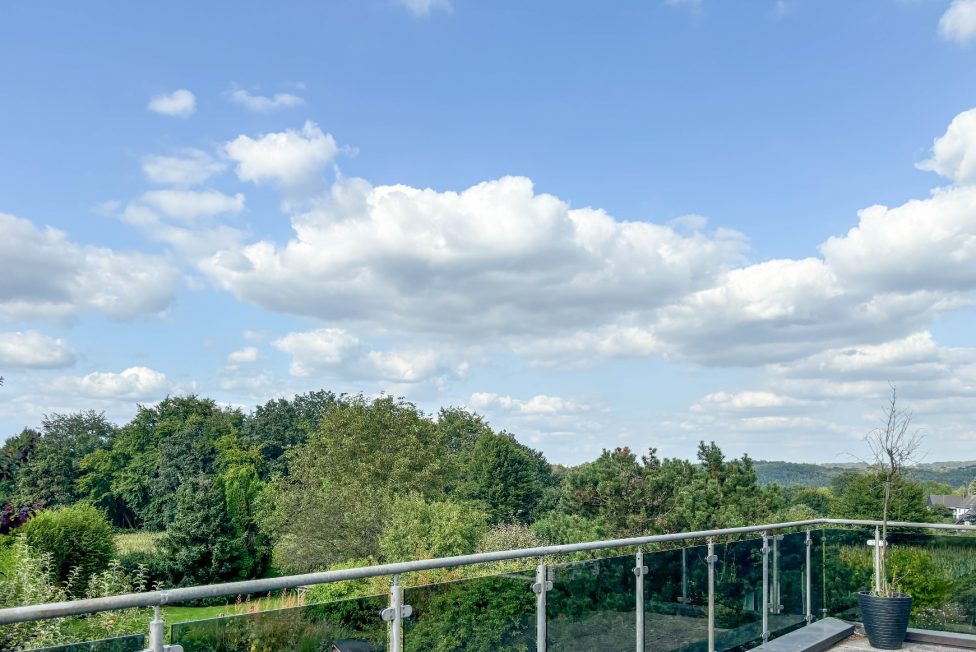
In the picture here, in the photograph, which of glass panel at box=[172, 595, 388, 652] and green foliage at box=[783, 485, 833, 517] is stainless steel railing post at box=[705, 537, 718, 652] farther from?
green foliage at box=[783, 485, 833, 517]

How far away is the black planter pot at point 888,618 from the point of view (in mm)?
6523

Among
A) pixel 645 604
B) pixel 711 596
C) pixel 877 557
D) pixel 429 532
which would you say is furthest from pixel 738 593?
pixel 429 532

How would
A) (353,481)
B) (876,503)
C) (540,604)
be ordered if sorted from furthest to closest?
(353,481) < (876,503) < (540,604)

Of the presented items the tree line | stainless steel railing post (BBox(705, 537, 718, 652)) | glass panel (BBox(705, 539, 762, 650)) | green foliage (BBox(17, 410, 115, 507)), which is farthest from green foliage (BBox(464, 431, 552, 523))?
stainless steel railing post (BBox(705, 537, 718, 652))

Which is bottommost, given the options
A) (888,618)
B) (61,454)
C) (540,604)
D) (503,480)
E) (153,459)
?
(503,480)

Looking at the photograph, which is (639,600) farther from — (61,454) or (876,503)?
(61,454)

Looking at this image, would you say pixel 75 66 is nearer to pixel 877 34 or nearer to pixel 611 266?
pixel 611 266

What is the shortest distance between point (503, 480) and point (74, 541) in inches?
875

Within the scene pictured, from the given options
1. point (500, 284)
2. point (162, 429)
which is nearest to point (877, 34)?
point (500, 284)

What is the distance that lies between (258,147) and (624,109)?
6931 mm

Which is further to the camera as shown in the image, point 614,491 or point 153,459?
point 153,459

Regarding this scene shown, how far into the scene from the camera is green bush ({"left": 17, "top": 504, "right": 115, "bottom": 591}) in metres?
25.6

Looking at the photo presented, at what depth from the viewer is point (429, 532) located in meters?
23.8

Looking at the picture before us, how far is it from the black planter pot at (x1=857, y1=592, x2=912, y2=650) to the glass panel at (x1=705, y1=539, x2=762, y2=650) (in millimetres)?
1030
